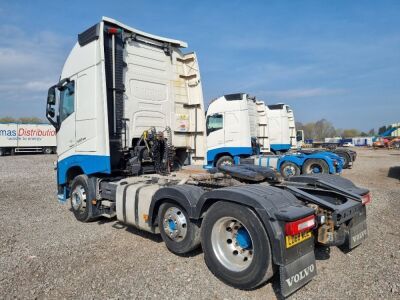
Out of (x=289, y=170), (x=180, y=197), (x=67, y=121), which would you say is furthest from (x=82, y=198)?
(x=289, y=170)

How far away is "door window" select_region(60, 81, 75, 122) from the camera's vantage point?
21.9 feet

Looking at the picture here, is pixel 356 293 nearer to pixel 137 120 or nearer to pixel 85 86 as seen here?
pixel 137 120

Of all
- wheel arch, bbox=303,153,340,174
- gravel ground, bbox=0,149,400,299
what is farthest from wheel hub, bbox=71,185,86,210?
wheel arch, bbox=303,153,340,174

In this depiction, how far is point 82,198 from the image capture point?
649 cm

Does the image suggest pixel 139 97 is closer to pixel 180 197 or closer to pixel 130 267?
pixel 180 197

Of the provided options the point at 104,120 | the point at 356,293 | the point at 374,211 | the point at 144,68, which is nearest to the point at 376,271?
the point at 356,293

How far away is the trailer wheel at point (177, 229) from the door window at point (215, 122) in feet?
30.5

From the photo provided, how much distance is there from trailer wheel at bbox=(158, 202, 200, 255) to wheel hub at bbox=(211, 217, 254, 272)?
1.58ft

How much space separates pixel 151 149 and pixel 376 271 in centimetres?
445

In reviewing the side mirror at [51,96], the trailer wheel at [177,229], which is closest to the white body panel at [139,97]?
the side mirror at [51,96]

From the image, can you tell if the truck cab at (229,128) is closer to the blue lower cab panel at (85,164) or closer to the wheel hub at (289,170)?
the wheel hub at (289,170)

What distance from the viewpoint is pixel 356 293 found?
351 cm

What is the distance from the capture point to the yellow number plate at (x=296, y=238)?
3.26 m

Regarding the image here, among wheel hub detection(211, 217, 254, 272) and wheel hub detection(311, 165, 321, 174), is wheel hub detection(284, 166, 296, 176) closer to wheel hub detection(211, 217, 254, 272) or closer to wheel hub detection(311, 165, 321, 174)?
wheel hub detection(311, 165, 321, 174)
